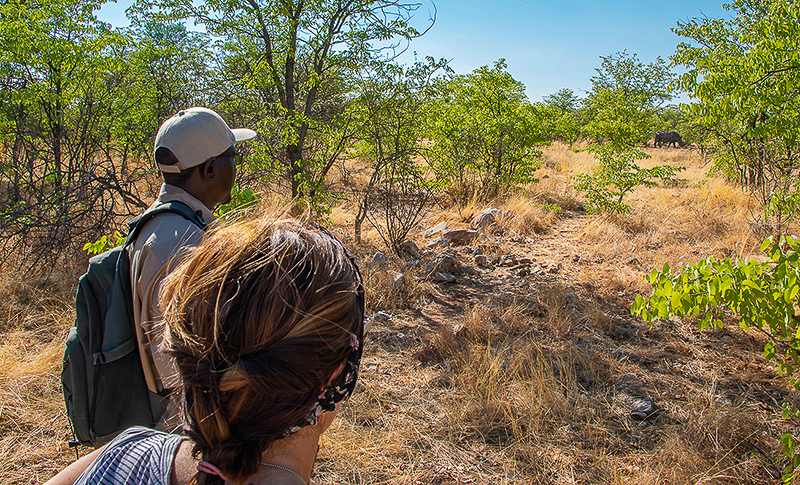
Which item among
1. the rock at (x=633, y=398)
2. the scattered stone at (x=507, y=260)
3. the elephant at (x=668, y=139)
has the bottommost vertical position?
the rock at (x=633, y=398)

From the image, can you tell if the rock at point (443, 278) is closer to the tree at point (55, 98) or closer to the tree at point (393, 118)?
the tree at point (393, 118)

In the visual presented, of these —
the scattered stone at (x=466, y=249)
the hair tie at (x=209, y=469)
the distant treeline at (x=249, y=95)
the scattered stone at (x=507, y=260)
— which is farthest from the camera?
the scattered stone at (x=466, y=249)

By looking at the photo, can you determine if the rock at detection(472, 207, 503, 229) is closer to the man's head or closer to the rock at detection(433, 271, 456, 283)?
the rock at detection(433, 271, 456, 283)

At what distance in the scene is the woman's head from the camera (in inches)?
28.6

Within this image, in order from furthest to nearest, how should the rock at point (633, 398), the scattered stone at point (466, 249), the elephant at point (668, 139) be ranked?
the elephant at point (668, 139) → the scattered stone at point (466, 249) → the rock at point (633, 398)

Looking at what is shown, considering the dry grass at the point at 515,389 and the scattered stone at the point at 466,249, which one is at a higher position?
the scattered stone at the point at 466,249

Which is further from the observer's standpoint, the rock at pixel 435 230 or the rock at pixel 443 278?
the rock at pixel 435 230

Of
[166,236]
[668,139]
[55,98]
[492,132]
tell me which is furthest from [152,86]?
[668,139]

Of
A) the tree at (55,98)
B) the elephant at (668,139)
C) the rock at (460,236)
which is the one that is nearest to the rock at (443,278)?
the rock at (460,236)

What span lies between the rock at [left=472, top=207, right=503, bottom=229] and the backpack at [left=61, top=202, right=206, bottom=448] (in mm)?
6302

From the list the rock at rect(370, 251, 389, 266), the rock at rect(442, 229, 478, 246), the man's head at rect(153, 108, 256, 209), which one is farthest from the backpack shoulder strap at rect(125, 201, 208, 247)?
the rock at rect(442, 229, 478, 246)

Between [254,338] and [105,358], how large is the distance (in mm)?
965

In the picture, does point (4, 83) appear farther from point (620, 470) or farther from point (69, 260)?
point (620, 470)

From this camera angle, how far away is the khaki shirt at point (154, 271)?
135 centimetres
